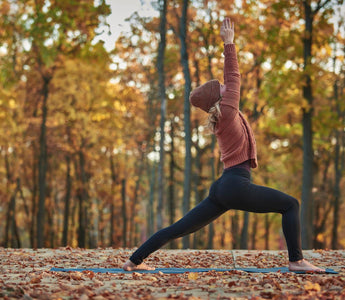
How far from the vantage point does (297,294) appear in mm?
4520

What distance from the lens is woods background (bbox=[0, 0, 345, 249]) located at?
15.1 metres

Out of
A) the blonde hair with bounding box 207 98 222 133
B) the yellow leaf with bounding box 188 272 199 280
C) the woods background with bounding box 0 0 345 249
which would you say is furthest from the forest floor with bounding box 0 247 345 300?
the woods background with bounding box 0 0 345 249

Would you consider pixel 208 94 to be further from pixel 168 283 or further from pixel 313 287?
pixel 313 287

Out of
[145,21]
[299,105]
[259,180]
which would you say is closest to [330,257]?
[299,105]

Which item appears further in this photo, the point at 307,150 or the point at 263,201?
the point at 307,150

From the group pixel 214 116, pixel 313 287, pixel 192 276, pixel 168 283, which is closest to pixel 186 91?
pixel 214 116

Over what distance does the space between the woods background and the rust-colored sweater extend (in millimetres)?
7630

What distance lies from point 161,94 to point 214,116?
11.1 metres

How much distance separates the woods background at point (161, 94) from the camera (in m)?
15.1

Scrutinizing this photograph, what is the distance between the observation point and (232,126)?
5594 millimetres

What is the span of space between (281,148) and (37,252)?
15.2m

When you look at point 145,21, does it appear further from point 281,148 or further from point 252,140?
point 252,140

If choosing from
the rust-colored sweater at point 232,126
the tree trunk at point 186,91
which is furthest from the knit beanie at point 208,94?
the tree trunk at point 186,91

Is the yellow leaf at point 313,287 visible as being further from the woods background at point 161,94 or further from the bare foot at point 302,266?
the woods background at point 161,94
